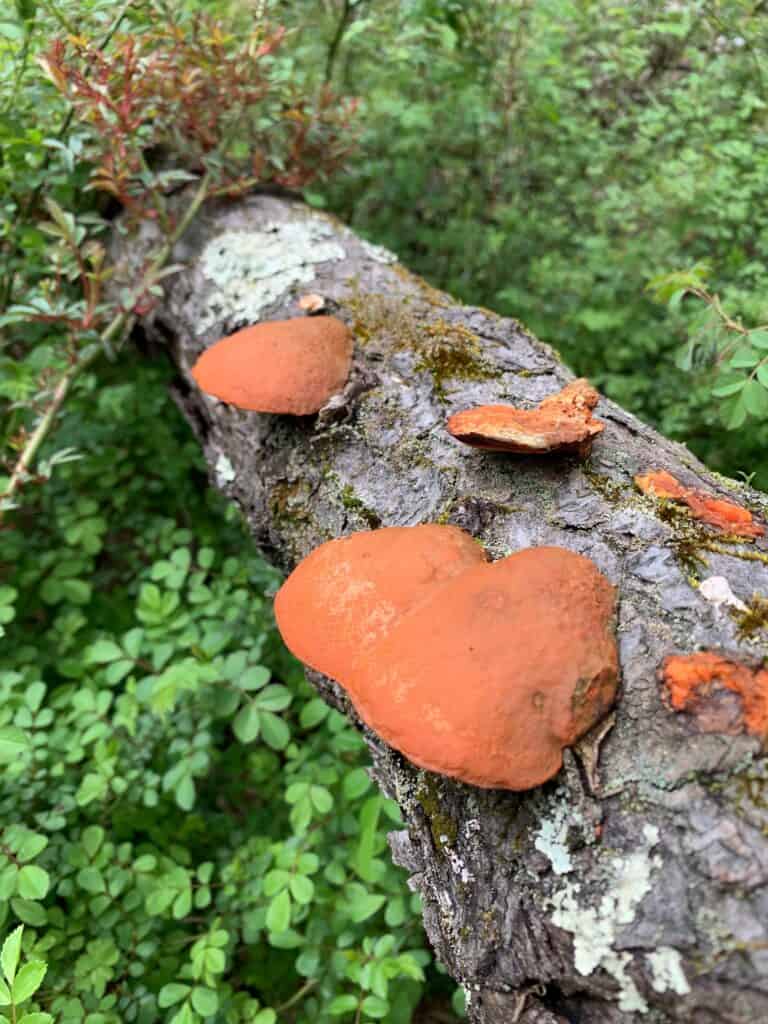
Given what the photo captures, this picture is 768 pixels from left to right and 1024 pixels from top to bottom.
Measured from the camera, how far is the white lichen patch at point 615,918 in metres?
0.99

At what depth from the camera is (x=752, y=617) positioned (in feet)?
3.92

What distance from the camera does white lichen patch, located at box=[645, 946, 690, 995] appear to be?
3.09 feet

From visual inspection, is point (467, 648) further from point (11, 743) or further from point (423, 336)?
point (423, 336)

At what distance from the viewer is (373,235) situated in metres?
3.81

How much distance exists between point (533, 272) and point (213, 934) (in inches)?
120

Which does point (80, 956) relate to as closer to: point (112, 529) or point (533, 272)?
point (112, 529)

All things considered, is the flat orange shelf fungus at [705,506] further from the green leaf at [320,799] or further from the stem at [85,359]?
the stem at [85,359]

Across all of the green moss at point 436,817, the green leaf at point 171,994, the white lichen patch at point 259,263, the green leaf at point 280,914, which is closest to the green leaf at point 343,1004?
the green leaf at point 280,914

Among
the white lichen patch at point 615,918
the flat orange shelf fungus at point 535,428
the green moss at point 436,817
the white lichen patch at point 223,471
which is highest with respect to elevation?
the flat orange shelf fungus at point 535,428

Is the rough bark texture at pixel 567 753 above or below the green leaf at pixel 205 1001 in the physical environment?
above

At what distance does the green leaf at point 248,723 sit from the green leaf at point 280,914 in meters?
0.43

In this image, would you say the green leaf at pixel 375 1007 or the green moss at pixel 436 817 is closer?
the green moss at pixel 436 817

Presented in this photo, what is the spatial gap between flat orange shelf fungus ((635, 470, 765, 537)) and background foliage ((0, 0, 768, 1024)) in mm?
550

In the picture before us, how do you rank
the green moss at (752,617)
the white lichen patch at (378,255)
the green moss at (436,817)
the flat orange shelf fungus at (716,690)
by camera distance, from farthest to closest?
the white lichen patch at (378,255)
the green moss at (436,817)
the green moss at (752,617)
the flat orange shelf fungus at (716,690)
